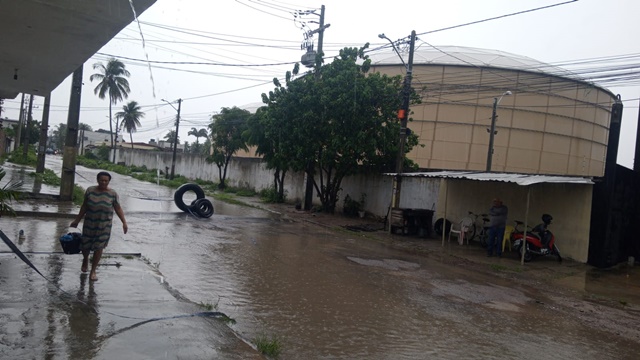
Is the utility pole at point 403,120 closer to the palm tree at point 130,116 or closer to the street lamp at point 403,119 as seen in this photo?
the street lamp at point 403,119

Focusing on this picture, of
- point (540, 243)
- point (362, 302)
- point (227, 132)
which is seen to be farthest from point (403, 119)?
point (227, 132)

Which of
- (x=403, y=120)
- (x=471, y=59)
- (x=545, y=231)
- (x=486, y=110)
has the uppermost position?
(x=471, y=59)

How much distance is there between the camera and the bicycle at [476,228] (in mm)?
15312

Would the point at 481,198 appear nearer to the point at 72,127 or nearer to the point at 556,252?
the point at 556,252

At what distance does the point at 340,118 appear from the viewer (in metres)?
19.7

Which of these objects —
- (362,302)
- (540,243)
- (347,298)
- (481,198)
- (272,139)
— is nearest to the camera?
(362,302)

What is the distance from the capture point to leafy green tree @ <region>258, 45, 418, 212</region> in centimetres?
1941

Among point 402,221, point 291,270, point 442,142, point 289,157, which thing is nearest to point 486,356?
point 291,270

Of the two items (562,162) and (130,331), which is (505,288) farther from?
(562,162)

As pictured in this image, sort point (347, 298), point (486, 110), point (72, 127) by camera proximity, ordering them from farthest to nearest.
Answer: point (486, 110)
point (72, 127)
point (347, 298)

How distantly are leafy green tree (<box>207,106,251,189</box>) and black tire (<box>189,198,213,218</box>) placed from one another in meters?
17.8

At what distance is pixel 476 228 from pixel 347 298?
33.0 ft

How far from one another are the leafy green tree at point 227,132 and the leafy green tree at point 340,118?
13.7 meters

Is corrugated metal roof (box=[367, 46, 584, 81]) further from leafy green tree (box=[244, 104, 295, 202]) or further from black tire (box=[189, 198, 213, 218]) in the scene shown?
black tire (box=[189, 198, 213, 218])
